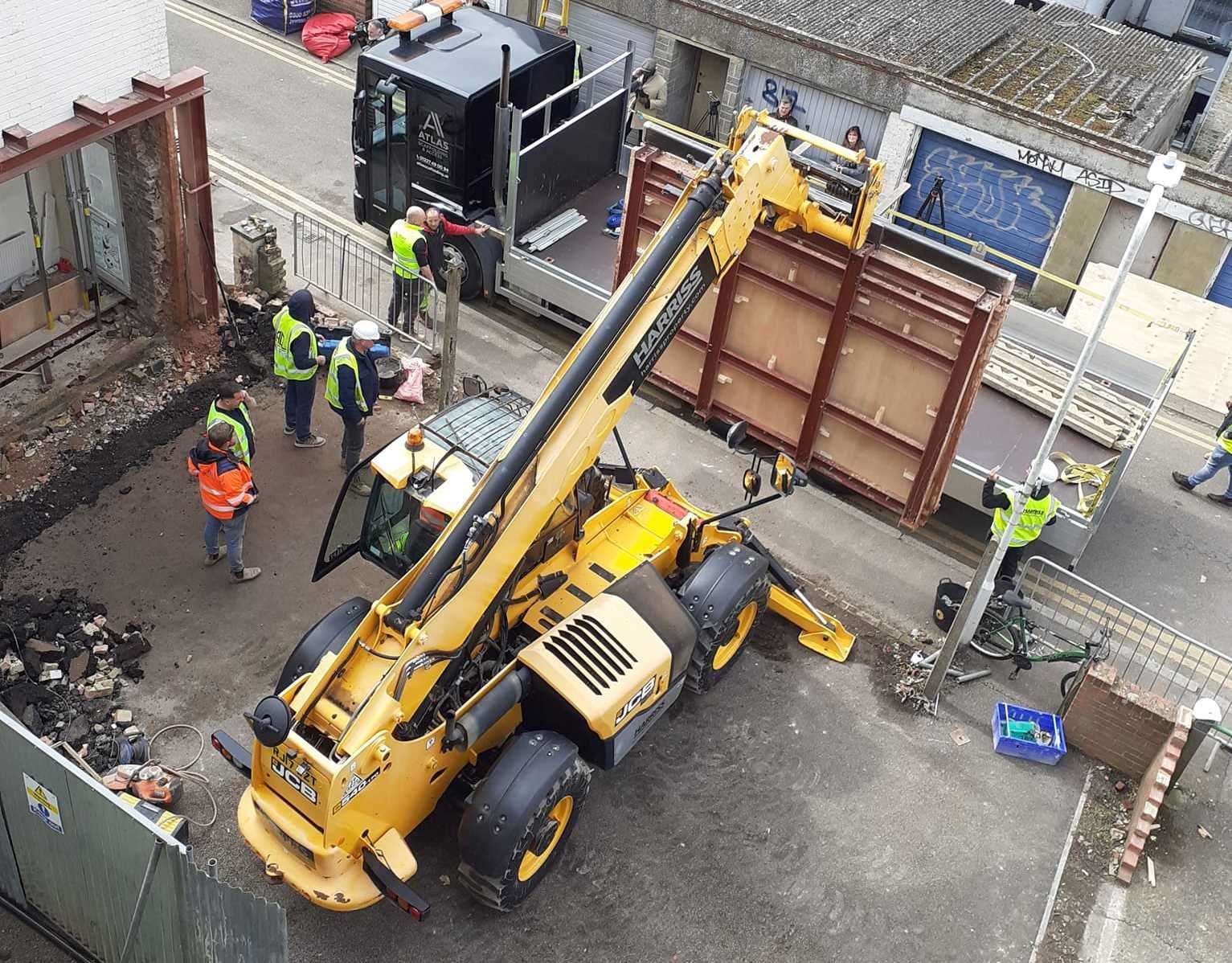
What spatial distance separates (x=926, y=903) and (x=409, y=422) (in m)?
6.81

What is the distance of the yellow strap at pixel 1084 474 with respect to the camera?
456 inches

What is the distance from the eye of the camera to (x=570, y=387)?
7.82 meters

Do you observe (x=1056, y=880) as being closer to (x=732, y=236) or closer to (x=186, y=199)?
(x=732, y=236)

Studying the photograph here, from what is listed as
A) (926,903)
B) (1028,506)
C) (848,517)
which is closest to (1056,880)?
(926,903)

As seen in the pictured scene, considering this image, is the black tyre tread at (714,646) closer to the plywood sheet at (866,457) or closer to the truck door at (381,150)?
the plywood sheet at (866,457)

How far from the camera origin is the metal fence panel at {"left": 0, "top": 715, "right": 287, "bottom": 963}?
6730mm

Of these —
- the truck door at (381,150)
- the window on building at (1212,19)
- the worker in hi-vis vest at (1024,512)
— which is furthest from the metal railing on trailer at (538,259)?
the window on building at (1212,19)

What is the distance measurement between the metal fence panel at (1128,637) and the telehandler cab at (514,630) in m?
2.75

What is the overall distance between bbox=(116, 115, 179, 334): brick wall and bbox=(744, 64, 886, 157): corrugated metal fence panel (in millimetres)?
9106

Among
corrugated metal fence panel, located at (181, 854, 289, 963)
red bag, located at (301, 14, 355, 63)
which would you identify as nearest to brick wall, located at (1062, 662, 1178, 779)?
corrugated metal fence panel, located at (181, 854, 289, 963)

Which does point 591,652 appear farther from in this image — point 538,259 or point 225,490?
point 538,259

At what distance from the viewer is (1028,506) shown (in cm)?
1032

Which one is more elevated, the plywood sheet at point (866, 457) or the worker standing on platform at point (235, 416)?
the worker standing on platform at point (235, 416)

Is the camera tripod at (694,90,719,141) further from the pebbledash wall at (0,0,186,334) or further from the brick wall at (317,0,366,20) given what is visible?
the pebbledash wall at (0,0,186,334)
